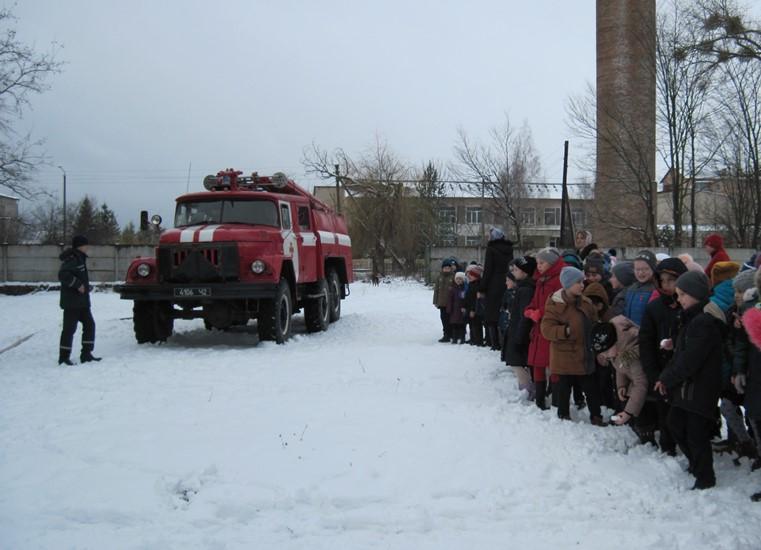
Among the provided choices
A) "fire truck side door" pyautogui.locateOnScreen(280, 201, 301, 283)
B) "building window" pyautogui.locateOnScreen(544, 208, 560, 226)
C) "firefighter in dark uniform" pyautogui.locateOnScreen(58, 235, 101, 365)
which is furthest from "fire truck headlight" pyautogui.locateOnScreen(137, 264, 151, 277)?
"building window" pyautogui.locateOnScreen(544, 208, 560, 226)

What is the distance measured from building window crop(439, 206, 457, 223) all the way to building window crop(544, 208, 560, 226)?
17319 millimetres

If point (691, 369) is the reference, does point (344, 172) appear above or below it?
above

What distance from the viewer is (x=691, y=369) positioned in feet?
14.1

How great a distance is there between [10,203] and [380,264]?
5079cm

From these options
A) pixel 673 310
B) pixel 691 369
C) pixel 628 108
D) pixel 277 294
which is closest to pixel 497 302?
pixel 277 294

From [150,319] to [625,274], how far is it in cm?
733

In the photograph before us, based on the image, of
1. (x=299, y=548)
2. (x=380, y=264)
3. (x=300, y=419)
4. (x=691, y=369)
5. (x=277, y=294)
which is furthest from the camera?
(x=380, y=264)

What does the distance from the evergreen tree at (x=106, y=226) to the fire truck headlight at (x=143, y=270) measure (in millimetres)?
57453

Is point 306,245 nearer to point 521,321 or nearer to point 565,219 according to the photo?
point 521,321

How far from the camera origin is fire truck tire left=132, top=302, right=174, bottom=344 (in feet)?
33.4

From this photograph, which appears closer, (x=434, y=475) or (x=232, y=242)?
(x=434, y=475)

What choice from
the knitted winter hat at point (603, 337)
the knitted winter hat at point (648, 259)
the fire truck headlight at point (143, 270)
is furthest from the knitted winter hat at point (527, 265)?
the fire truck headlight at point (143, 270)

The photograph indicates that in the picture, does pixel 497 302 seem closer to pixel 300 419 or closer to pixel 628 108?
pixel 300 419

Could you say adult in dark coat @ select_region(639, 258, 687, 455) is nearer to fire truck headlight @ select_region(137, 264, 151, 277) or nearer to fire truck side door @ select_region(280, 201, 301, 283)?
fire truck side door @ select_region(280, 201, 301, 283)
